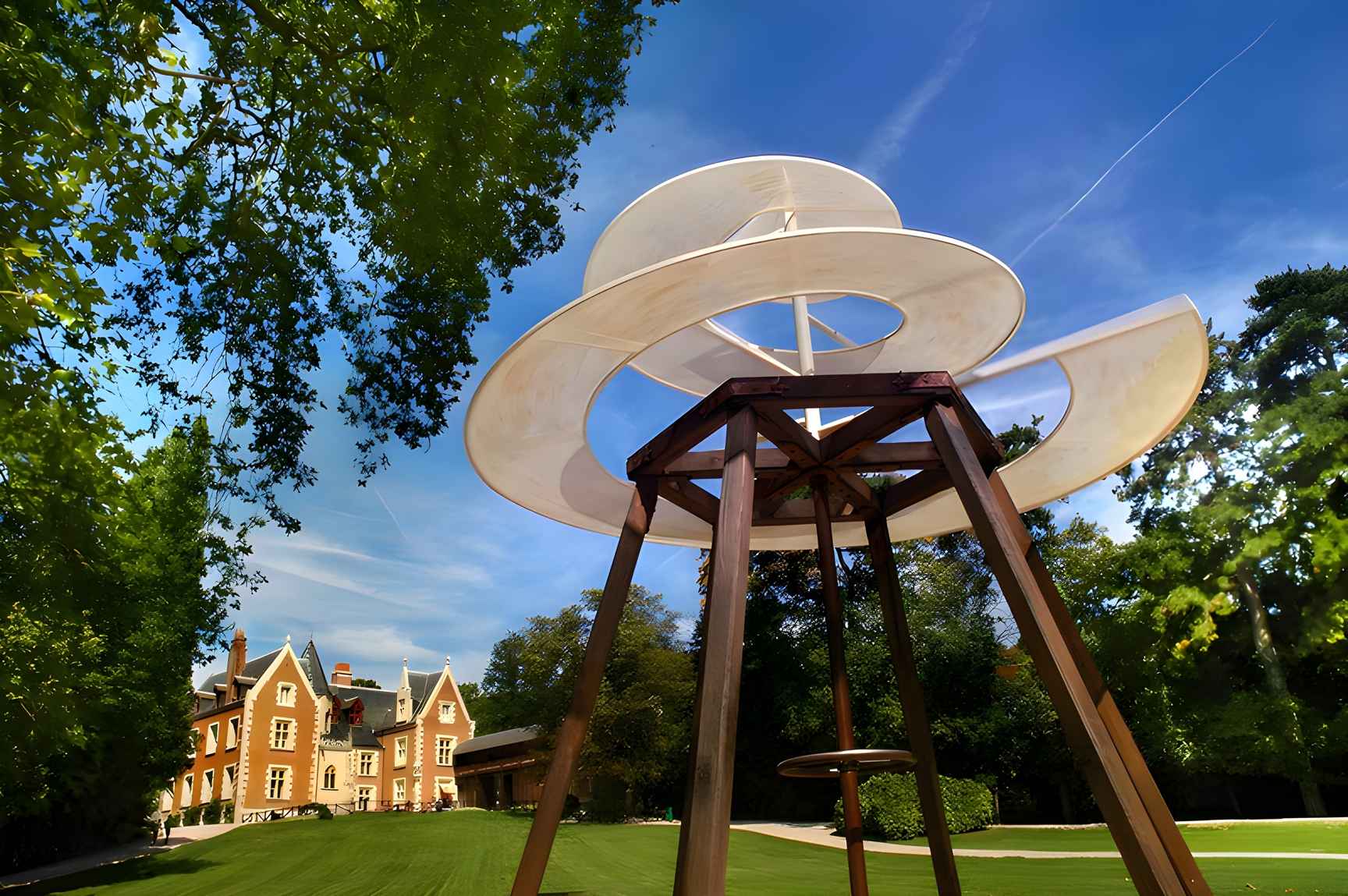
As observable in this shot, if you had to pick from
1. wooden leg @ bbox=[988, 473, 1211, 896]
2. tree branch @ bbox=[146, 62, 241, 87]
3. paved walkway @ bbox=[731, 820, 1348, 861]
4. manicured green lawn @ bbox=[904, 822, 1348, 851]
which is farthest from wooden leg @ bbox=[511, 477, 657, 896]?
manicured green lawn @ bbox=[904, 822, 1348, 851]

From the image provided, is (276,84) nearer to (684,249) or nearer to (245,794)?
(684,249)

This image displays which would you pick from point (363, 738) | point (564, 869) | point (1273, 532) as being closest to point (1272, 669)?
point (1273, 532)

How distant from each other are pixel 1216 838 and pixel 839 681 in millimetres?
16239

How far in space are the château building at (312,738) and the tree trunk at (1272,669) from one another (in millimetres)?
52476

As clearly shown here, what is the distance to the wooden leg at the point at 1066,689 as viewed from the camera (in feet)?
15.9

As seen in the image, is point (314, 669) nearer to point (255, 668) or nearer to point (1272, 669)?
point (255, 668)

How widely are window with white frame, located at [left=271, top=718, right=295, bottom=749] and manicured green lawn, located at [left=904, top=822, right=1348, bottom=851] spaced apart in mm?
45475

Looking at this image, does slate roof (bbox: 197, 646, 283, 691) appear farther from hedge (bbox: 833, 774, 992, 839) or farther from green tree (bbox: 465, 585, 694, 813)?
hedge (bbox: 833, 774, 992, 839)

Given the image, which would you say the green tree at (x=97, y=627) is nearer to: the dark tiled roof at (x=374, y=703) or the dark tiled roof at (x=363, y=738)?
the dark tiled roof at (x=363, y=738)

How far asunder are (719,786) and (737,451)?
2.52 meters

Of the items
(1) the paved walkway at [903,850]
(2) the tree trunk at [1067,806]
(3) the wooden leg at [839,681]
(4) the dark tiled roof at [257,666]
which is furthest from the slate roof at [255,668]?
(3) the wooden leg at [839,681]

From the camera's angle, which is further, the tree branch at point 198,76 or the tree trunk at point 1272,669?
the tree trunk at point 1272,669

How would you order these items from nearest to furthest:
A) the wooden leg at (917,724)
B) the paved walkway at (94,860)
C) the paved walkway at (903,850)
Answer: the wooden leg at (917,724)
the paved walkway at (903,850)
the paved walkway at (94,860)

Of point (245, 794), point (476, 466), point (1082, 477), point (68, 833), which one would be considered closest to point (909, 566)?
point (1082, 477)
